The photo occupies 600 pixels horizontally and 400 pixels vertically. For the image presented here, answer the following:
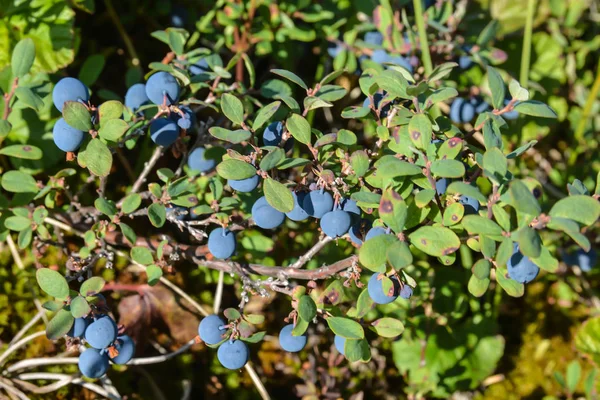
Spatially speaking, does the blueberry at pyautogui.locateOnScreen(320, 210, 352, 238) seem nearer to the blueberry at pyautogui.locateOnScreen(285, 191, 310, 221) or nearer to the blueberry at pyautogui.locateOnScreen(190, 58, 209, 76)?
the blueberry at pyautogui.locateOnScreen(285, 191, 310, 221)

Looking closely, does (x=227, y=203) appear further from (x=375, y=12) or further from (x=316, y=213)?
(x=375, y=12)

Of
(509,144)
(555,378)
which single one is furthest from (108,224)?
(555,378)

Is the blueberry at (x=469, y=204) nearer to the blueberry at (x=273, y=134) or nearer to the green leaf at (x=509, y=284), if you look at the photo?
the green leaf at (x=509, y=284)

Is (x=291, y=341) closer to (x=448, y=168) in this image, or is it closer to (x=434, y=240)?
(x=434, y=240)

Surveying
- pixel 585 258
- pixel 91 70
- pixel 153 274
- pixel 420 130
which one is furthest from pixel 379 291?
pixel 585 258

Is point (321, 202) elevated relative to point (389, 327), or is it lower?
elevated
